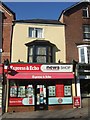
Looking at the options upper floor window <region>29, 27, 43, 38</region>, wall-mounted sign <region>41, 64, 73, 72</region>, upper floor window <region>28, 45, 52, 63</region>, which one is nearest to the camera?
wall-mounted sign <region>41, 64, 73, 72</region>

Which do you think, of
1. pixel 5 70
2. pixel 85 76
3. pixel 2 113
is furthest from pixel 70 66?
pixel 2 113

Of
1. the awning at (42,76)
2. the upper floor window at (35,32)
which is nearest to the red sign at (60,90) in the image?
the awning at (42,76)

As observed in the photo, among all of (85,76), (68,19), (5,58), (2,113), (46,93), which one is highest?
(68,19)

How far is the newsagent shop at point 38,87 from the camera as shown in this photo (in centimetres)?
1950

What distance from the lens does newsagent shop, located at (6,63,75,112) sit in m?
19.5

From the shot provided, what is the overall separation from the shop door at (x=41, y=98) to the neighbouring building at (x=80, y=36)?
323 centimetres

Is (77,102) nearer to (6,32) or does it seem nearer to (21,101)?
(21,101)

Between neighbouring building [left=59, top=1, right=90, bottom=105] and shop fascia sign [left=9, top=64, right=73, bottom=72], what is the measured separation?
1.49m

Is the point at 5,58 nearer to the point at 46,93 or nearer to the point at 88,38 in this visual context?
the point at 46,93

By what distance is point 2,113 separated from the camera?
18406 millimetres

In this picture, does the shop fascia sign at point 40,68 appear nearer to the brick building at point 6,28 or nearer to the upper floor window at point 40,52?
the upper floor window at point 40,52

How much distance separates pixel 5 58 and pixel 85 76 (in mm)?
7218

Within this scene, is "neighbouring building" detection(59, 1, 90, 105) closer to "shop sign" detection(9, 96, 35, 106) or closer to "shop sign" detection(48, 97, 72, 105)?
"shop sign" detection(48, 97, 72, 105)

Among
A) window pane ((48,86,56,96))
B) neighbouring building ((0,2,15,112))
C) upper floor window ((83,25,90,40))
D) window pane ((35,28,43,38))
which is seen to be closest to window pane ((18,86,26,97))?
window pane ((48,86,56,96))
